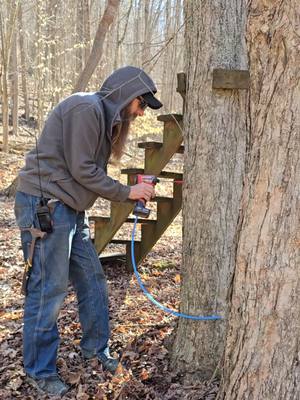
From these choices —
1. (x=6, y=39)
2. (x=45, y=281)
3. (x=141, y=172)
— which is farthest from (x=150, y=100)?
(x=6, y=39)

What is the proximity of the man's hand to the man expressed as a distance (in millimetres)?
18

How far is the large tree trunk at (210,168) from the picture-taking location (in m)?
2.90

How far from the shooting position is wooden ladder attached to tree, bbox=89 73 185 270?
4.32m

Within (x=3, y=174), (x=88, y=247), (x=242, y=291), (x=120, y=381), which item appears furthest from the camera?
(x=3, y=174)

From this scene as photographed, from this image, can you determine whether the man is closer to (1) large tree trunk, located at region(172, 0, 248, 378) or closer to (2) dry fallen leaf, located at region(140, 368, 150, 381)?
(2) dry fallen leaf, located at region(140, 368, 150, 381)

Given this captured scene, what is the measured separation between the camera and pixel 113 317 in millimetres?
4191

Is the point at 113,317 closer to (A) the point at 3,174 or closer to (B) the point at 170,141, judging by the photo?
(B) the point at 170,141

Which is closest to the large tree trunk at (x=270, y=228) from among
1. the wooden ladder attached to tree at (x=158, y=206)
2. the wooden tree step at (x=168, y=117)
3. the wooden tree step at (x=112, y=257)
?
the wooden tree step at (x=168, y=117)

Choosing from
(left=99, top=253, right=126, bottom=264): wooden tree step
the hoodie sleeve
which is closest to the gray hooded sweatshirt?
the hoodie sleeve

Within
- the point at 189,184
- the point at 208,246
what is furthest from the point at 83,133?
the point at 208,246

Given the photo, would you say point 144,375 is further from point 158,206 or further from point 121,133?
point 158,206

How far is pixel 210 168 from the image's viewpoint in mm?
2982

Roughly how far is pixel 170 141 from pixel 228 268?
1643mm

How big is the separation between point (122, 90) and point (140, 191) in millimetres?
730
